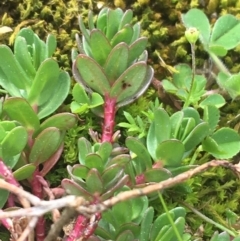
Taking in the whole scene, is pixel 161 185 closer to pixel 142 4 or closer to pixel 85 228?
pixel 85 228

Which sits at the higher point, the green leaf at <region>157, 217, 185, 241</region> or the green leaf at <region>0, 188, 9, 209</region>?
the green leaf at <region>0, 188, 9, 209</region>

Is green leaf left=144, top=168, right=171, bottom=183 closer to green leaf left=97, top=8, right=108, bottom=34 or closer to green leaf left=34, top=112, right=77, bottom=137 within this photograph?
green leaf left=34, top=112, right=77, bottom=137

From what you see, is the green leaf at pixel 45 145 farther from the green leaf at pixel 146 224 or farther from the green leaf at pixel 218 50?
the green leaf at pixel 218 50

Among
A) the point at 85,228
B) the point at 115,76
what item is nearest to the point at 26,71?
the point at 115,76

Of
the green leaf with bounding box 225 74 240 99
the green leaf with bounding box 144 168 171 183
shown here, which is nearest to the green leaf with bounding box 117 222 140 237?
the green leaf with bounding box 144 168 171 183

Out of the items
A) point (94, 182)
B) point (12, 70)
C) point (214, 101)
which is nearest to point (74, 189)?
point (94, 182)

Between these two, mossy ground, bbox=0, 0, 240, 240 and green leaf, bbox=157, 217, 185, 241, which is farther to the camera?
mossy ground, bbox=0, 0, 240, 240
